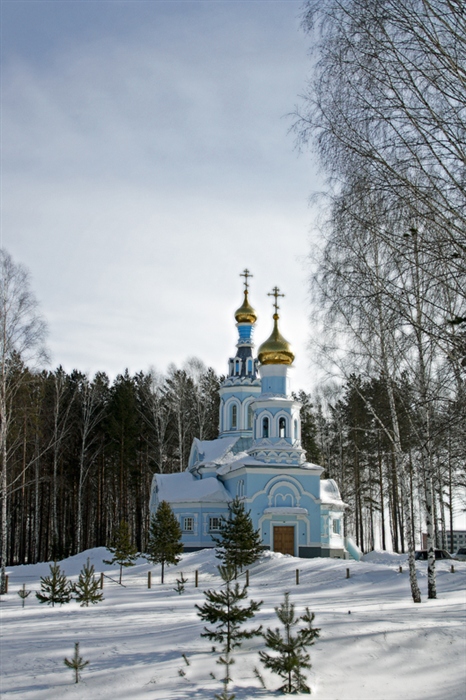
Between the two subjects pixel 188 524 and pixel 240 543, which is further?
pixel 188 524

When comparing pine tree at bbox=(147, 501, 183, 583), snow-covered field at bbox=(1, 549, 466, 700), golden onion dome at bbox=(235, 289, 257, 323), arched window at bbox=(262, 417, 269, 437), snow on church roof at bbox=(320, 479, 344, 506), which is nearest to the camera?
snow-covered field at bbox=(1, 549, 466, 700)

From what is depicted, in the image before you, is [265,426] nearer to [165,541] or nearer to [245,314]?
[245,314]

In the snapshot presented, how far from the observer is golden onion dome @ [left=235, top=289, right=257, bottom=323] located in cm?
4309

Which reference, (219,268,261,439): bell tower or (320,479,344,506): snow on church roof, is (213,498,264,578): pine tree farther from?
(219,268,261,439): bell tower

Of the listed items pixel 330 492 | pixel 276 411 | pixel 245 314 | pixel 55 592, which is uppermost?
pixel 245 314

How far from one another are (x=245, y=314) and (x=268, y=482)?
42.3 ft

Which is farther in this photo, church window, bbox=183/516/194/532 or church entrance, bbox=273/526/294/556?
church window, bbox=183/516/194/532

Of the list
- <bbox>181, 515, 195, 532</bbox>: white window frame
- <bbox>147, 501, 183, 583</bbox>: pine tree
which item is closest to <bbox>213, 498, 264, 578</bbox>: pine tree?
<bbox>147, 501, 183, 583</bbox>: pine tree

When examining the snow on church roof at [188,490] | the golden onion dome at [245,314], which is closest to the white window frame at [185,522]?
the snow on church roof at [188,490]

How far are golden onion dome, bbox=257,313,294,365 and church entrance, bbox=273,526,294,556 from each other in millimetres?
8359

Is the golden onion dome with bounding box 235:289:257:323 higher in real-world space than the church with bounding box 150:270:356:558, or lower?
higher

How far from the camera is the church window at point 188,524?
117 feet

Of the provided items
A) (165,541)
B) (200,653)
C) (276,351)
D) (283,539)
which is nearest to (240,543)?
(165,541)

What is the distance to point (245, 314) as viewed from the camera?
43125mm
